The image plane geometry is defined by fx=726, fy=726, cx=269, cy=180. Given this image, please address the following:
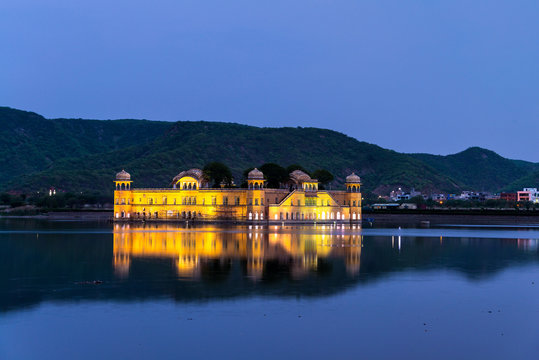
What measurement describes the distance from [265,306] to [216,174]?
97775 millimetres

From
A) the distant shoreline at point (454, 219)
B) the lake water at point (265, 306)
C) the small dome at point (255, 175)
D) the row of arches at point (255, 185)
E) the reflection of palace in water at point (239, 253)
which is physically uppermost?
the small dome at point (255, 175)

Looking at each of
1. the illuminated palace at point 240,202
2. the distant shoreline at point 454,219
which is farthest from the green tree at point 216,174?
the distant shoreline at point 454,219

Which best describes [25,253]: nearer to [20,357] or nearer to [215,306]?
[215,306]

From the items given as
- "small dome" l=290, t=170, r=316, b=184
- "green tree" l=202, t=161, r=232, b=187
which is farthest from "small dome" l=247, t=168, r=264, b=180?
"green tree" l=202, t=161, r=232, b=187

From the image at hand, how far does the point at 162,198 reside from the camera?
11994 cm

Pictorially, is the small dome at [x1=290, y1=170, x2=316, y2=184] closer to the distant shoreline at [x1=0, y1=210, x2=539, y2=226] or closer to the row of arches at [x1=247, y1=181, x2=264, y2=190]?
the row of arches at [x1=247, y1=181, x2=264, y2=190]

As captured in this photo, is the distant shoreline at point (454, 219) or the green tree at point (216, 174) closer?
the distant shoreline at point (454, 219)

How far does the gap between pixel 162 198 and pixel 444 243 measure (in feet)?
221

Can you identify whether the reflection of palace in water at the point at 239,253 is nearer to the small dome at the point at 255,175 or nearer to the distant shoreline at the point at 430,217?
the small dome at the point at 255,175

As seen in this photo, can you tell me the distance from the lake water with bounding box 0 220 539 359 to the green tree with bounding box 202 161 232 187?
7610cm

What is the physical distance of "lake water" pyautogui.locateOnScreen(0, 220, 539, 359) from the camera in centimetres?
2011

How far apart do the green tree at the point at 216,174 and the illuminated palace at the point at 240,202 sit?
4.26 ft

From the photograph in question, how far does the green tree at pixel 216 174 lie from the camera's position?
404 ft

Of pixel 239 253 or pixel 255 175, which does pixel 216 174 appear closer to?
pixel 255 175
